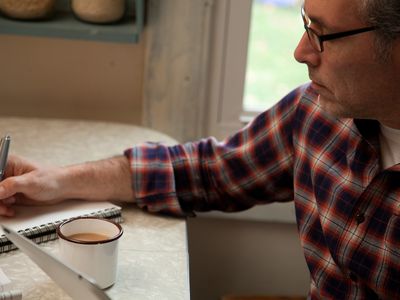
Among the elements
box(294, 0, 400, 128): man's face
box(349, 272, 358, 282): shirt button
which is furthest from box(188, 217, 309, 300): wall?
box(294, 0, 400, 128): man's face

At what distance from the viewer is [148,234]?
130 cm

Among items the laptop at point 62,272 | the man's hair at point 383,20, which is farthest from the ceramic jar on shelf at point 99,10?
the laptop at point 62,272

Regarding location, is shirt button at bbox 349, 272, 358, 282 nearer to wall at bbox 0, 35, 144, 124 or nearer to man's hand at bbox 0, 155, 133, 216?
man's hand at bbox 0, 155, 133, 216

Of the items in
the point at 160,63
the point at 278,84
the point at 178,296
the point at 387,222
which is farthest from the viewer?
the point at 278,84

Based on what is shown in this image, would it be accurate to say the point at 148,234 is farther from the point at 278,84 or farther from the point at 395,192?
the point at 278,84

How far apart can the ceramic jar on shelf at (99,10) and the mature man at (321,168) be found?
0.46 metres

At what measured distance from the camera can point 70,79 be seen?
1974mm

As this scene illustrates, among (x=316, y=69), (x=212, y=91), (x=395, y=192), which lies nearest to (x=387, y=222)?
(x=395, y=192)

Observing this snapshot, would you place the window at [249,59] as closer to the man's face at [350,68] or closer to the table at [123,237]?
the table at [123,237]

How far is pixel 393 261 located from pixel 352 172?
0.56 ft

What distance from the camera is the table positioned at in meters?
1.10

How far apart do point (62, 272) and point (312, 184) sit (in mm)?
630

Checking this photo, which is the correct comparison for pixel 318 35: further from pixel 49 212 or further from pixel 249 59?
pixel 249 59

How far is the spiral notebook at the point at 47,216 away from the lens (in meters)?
1.21
